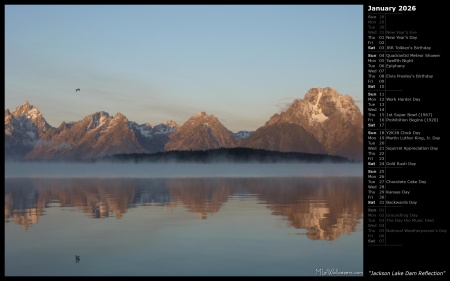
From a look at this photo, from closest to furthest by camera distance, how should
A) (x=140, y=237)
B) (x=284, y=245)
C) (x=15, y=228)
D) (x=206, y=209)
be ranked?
1. (x=284, y=245)
2. (x=140, y=237)
3. (x=15, y=228)
4. (x=206, y=209)

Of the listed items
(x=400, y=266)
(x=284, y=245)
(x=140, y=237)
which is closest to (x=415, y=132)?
(x=400, y=266)

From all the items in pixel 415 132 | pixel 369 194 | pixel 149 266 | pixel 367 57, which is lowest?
pixel 149 266

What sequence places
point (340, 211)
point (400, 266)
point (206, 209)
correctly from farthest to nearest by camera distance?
point (206, 209), point (340, 211), point (400, 266)

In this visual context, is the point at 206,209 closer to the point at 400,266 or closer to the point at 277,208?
the point at 277,208

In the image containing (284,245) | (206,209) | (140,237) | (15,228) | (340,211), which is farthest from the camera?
(206,209)

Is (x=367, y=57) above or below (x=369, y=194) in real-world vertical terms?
above

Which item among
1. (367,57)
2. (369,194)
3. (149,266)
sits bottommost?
(149,266)

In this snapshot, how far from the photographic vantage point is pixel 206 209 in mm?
61500

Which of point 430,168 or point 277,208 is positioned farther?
point 277,208

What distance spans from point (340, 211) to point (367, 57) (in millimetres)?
27950

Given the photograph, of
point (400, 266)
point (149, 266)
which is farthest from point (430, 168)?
point (149, 266)

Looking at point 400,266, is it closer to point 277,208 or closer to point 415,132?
point 415,132

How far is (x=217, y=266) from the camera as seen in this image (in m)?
32.4

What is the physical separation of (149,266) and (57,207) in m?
33.9
